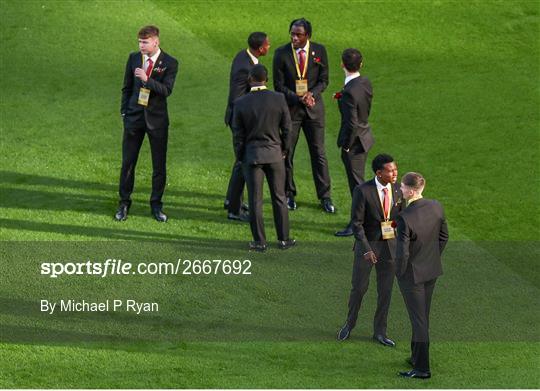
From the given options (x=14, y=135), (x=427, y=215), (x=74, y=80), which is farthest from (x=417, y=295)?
(x=74, y=80)

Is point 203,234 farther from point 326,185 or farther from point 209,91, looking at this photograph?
point 209,91

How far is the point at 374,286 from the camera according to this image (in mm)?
11039

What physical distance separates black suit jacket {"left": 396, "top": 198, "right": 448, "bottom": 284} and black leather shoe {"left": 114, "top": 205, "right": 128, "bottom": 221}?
3993mm

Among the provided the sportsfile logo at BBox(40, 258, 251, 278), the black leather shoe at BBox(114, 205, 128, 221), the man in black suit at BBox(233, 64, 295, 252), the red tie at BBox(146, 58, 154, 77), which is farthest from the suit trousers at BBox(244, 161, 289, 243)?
the black leather shoe at BBox(114, 205, 128, 221)

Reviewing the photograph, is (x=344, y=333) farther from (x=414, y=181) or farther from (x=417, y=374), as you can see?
(x=414, y=181)

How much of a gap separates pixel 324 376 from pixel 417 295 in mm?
882

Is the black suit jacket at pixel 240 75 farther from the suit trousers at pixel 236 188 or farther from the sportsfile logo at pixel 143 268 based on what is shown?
the sportsfile logo at pixel 143 268

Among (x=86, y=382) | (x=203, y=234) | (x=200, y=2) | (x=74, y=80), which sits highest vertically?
(x=200, y=2)

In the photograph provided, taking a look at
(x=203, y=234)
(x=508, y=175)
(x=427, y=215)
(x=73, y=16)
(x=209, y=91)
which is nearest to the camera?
(x=427, y=215)

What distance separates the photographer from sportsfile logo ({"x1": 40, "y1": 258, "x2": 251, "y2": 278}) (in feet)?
36.6

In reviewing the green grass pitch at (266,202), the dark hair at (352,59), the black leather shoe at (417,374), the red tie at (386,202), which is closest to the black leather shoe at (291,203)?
the green grass pitch at (266,202)

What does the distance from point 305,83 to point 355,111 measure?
0.79m

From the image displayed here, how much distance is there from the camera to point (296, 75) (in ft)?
40.2

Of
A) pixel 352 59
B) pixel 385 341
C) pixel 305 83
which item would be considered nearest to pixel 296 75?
pixel 305 83
